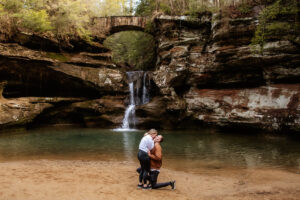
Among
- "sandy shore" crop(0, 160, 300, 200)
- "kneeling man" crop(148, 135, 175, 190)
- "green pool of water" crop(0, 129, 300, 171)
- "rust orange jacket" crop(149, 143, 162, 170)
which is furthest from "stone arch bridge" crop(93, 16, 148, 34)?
"rust orange jacket" crop(149, 143, 162, 170)

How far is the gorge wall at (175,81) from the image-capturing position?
57.4 ft

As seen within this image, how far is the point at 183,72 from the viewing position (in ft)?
68.8

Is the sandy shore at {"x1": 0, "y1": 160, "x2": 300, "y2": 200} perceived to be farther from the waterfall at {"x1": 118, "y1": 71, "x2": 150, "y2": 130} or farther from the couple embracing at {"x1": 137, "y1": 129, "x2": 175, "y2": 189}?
the waterfall at {"x1": 118, "y1": 71, "x2": 150, "y2": 130}

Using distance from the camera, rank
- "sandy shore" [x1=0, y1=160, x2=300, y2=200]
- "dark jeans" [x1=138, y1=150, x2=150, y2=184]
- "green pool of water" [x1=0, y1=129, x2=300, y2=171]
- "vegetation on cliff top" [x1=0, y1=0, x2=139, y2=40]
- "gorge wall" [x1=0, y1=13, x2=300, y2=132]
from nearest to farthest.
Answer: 1. "sandy shore" [x1=0, y1=160, x2=300, y2=200]
2. "dark jeans" [x1=138, y1=150, x2=150, y2=184]
3. "green pool of water" [x1=0, y1=129, x2=300, y2=171]
4. "gorge wall" [x1=0, y1=13, x2=300, y2=132]
5. "vegetation on cliff top" [x1=0, y1=0, x2=139, y2=40]

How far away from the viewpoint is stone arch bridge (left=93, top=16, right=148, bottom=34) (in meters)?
23.9

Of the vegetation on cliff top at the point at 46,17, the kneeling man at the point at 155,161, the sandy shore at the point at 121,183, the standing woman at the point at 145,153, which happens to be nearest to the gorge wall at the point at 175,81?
the vegetation on cliff top at the point at 46,17

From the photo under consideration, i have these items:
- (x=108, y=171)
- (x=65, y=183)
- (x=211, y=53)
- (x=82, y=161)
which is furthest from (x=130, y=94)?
(x=65, y=183)

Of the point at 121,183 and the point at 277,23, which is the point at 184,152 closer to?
the point at 121,183

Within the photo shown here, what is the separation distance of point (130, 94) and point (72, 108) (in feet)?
19.7

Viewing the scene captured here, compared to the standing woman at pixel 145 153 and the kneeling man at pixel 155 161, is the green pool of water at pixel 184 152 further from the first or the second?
the standing woman at pixel 145 153

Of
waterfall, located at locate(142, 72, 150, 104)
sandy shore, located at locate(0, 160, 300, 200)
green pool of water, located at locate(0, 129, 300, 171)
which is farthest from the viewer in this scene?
waterfall, located at locate(142, 72, 150, 104)

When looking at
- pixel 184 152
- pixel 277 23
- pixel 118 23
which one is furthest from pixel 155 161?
pixel 118 23

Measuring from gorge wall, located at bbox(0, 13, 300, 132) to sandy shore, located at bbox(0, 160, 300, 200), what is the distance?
1064cm

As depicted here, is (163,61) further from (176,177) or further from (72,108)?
(176,177)
